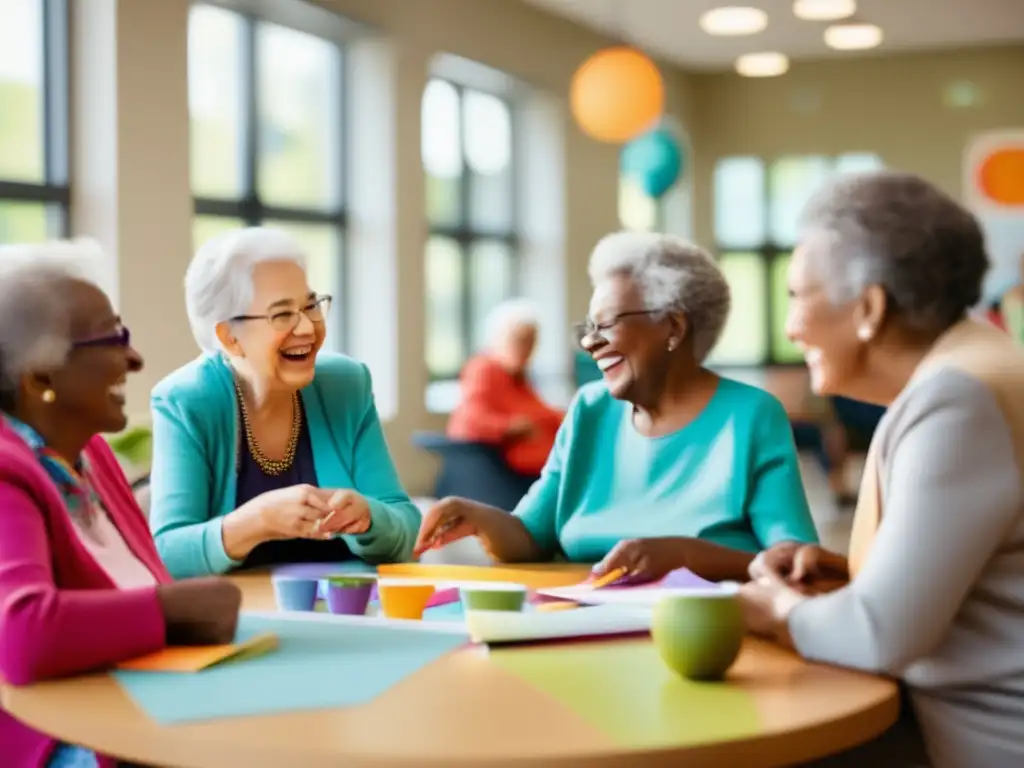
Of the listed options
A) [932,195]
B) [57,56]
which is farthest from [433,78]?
[932,195]

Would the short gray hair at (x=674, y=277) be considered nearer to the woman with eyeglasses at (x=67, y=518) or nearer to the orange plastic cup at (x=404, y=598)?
the orange plastic cup at (x=404, y=598)

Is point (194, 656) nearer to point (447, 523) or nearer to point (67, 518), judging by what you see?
point (67, 518)

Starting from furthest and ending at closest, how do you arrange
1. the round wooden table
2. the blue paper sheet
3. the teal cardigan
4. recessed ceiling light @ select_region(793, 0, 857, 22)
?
recessed ceiling light @ select_region(793, 0, 857, 22) → the teal cardigan → the blue paper sheet → the round wooden table

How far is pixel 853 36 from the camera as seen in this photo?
33.7ft

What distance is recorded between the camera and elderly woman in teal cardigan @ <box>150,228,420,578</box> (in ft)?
7.84

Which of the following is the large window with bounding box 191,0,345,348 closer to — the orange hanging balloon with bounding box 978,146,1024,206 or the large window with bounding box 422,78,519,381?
the large window with bounding box 422,78,519,381

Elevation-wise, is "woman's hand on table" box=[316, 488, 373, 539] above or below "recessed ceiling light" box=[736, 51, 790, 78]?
below

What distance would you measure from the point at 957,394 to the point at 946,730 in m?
0.39

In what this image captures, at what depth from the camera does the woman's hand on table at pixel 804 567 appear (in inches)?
71.2

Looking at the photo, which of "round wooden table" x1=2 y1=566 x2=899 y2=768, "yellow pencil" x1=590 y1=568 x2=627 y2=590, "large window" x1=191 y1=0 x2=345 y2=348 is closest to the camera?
"round wooden table" x1=2 y1=566 x2=899 y2=768

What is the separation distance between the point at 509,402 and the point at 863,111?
20.0 feet

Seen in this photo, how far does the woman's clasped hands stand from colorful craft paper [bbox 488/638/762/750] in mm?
610

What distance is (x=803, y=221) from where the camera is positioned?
5.88 ft

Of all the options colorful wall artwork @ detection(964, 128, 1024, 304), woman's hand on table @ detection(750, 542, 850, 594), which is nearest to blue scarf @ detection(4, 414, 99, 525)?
woman's hand on table @ detection(750, 542, 850, 594)
